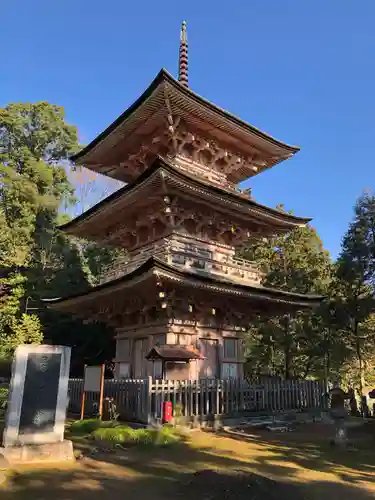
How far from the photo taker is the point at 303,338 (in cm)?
2617

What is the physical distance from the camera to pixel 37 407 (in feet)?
26.2

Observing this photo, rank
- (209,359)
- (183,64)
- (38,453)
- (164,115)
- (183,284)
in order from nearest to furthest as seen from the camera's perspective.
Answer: (38,453), (183,284), (209,359), (164,115), (183,64)

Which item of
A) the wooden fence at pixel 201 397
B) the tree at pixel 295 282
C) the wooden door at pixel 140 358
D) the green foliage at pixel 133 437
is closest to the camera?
the green foliage at pixel 133 437

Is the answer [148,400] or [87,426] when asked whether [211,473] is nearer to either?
[148,400]

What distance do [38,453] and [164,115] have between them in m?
13.2

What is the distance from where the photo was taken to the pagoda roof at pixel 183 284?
12680mm

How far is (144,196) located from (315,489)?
11.8 meters

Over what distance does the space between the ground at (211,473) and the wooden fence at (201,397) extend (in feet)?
5.41

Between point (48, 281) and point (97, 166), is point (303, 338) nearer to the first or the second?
point (97, 166)

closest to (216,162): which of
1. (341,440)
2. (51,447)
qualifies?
(341,440)

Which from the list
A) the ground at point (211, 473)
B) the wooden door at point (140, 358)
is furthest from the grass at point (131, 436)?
the wooden door at point (140, 358)

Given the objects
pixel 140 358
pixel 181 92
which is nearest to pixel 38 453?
pixel 140 358

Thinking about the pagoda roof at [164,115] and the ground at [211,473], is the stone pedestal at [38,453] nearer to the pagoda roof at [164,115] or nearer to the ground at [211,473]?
the ground at [211,473]

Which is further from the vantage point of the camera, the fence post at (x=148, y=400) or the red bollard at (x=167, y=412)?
the red bollard at (x=167, y=412)
